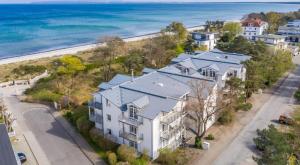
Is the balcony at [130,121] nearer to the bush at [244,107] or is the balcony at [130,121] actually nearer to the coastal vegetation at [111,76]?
the coastal vegetation at [111,76]

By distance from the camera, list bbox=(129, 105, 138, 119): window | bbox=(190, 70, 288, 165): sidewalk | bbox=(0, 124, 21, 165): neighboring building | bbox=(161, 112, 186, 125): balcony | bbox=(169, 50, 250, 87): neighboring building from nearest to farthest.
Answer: bbox=(0, 124, 21, 165): neighboring building
bbox=(129, 105, 138, 119): window
bbox=(161, 112, 186, 125): balcony
bbox=(190, 70, 288, 165): sidewalk
bbox=(169, 50, 250, 87): neighboring building

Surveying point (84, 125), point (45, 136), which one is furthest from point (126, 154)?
point (45, 136)

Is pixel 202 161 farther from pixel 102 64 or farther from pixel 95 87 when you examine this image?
pixel 102 64

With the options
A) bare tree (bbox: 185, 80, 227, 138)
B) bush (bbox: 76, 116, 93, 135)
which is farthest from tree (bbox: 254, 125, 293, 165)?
bush (bbox: 76, 116, 93, 135)

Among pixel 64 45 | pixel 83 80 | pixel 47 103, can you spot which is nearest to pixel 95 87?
pixel 83 80

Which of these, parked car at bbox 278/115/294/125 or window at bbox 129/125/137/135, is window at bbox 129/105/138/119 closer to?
window at bbox 129/125/137/135

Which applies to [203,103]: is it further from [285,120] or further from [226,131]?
[285,120]
